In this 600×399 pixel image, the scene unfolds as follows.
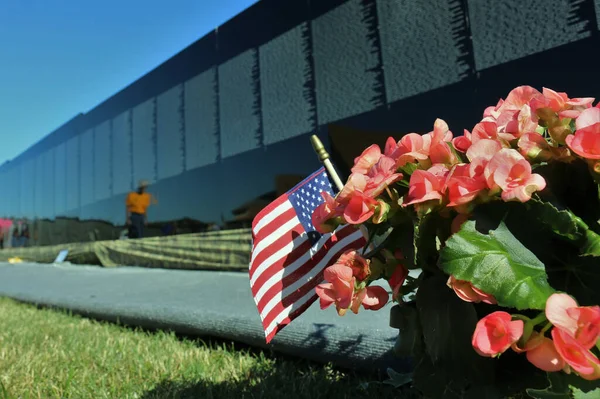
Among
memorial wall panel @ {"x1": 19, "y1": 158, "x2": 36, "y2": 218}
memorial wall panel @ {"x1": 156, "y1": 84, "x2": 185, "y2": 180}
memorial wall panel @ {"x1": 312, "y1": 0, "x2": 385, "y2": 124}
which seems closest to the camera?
memorial wall panel @ {"x1": 312, "y1": 0, "x2": 385, "y2": 124}

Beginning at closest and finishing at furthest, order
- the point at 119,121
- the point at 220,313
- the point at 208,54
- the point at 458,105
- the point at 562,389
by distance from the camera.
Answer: the point at 562,389, the point at 220,313, the point at 458,105, the point at 208,54, the point at 119,121

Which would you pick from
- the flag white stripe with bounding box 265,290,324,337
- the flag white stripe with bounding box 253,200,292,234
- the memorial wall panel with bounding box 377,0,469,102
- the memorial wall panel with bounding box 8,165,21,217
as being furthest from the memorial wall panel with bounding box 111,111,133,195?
the flag white stripe with bounding box 265,290,324,337

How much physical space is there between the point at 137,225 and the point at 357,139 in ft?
13.3

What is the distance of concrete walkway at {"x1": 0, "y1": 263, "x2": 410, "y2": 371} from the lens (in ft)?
4.89

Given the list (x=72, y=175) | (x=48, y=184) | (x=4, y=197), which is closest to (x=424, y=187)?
(x=72, y=175)

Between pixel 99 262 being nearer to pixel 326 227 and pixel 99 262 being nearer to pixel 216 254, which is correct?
pixel 216 254

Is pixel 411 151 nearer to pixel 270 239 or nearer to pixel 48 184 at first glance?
pixel 270 239

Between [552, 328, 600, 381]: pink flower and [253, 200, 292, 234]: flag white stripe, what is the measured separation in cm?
76

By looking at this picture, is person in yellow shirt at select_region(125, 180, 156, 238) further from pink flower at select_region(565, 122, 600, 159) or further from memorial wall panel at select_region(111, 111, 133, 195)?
pink flower at select_region(565, 122, 600, 159)

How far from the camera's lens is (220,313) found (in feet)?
6.66

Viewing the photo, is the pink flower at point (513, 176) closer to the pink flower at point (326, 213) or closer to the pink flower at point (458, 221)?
the pink flower at point (458, 221)

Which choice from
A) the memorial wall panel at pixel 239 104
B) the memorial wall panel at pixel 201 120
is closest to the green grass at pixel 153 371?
the memorial wall panel at pixel 239 104

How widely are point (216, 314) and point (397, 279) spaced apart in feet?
4.83

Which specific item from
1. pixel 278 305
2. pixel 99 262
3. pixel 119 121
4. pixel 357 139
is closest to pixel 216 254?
pixel 357 139
